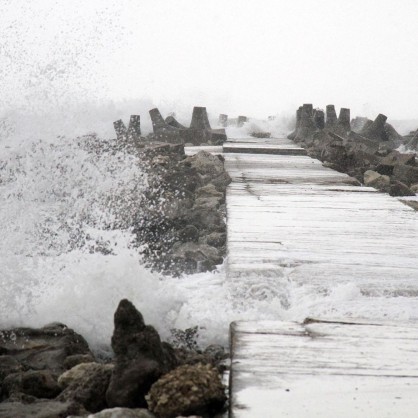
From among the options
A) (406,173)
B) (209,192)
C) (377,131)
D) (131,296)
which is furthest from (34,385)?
(377,131)

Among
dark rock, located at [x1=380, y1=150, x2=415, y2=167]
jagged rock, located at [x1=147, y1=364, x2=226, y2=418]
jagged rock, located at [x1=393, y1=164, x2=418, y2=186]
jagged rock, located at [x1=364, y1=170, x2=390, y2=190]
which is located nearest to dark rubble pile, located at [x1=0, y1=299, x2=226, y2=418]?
jagged rock, located at [x1=147, y1=364, x2=226, y2=418]

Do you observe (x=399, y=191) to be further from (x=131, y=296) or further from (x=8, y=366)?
(x=8, y=366)

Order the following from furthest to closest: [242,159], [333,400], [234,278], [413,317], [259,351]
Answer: [242,159] < [234,278] < [413,317] < [259,351] < [333,400]

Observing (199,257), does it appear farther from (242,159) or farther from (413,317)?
(242,159)

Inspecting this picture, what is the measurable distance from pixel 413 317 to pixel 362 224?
183 centimetres

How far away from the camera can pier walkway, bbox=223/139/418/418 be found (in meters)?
1.79

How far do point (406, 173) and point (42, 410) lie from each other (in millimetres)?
6927

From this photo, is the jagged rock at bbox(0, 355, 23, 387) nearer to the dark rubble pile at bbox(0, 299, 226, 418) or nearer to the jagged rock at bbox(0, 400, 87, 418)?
the dark rubble pile at bbox(0, 299, 226, 418)

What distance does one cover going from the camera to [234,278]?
3230mm

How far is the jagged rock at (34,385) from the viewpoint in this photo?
6.96ft

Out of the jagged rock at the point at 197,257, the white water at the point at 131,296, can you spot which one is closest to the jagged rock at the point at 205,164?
the white water at the point at 131,296

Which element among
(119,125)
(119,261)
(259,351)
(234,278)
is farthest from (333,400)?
(119,125)

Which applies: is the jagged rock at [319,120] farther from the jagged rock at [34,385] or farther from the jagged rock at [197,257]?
the jagged rock at [34,385]

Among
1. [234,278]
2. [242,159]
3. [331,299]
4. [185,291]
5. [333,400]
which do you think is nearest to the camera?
[333,400]
